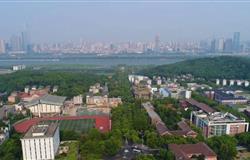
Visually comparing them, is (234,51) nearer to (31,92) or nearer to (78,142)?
(31,92)

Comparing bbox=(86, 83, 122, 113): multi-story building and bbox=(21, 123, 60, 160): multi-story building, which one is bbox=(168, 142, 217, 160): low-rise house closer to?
bbox=(21, 123, 60, 160): multi-story building

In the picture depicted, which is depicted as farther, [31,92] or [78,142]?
[31,92]

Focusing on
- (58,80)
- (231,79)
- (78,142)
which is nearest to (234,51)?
(231,79)

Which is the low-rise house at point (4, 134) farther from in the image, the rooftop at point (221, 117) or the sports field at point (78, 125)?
the rooftop at point (221, 117)

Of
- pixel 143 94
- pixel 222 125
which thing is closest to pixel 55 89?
pixel 143 94

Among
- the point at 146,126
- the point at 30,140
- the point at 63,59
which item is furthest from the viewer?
the point at 63,59

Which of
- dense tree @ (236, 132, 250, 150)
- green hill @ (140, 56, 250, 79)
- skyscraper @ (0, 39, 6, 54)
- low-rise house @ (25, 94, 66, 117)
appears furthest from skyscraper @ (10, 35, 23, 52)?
dense tree @ (236, 132, 250, 150)

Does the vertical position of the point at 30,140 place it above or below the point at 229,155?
above
